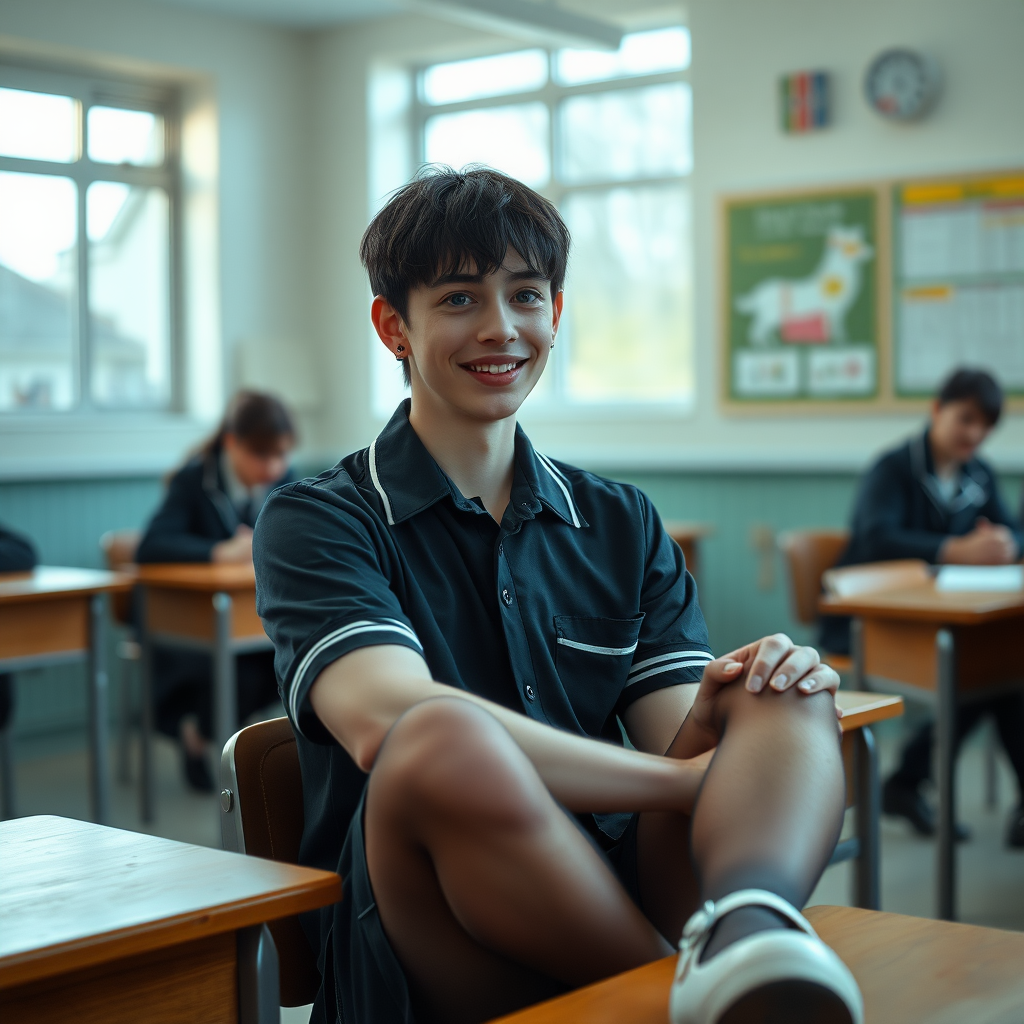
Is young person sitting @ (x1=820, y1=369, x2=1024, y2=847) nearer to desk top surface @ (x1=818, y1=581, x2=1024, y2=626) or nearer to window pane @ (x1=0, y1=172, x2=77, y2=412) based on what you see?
desk top surface @ (x1=818, y1=581, x2=1024, y2=626)

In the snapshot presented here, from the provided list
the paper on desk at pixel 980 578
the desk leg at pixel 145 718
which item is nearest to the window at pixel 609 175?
the paper on desk at pixel 980 578

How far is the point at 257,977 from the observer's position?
1.12 meters

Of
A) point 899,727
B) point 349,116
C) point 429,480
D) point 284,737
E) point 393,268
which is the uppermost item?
point 349,116

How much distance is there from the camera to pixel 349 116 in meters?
6.02

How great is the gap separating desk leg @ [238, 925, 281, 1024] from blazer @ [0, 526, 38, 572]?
109 inches

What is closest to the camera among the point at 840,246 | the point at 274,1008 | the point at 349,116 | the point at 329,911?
the point at 274,1008

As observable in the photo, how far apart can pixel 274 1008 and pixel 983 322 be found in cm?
409

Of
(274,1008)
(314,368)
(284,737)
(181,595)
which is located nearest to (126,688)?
(181,595)

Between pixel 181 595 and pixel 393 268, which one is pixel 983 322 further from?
pixel 393 268

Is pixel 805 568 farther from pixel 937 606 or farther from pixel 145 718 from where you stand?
pixel 145 718

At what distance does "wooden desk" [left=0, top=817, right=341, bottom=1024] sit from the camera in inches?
39.3

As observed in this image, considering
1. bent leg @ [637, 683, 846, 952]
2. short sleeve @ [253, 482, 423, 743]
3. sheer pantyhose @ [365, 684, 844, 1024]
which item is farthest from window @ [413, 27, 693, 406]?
sheer pantyhose @ [365, 684, 844, 1024]

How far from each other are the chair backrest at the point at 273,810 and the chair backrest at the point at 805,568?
267cm

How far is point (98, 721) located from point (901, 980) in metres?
2.86
